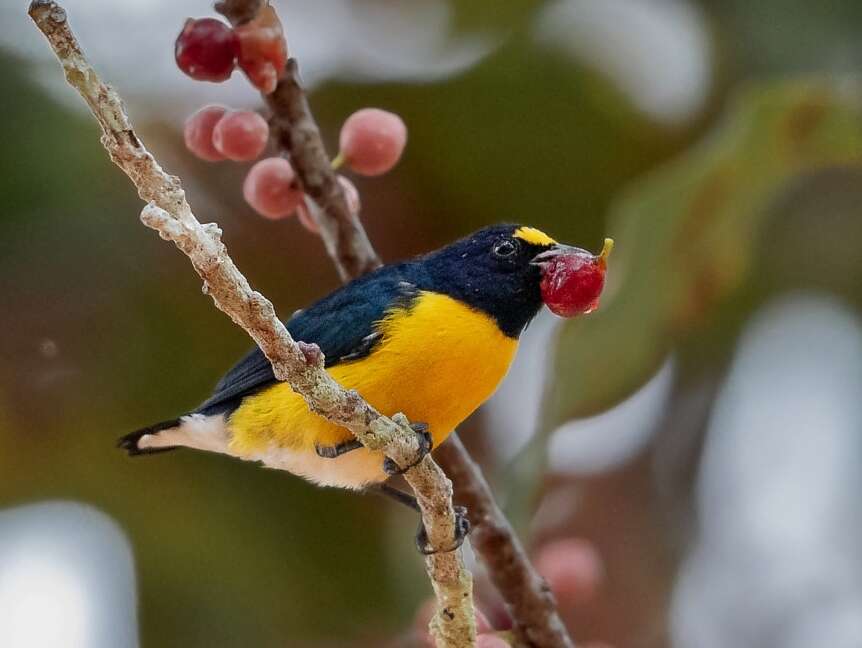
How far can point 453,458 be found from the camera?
2.36m

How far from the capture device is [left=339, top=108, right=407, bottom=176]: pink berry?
7.39ft

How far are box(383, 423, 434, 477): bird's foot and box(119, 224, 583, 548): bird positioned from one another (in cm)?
6

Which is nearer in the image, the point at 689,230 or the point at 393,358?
the point at 393,358

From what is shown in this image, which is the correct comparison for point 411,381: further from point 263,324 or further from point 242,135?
point 263,324

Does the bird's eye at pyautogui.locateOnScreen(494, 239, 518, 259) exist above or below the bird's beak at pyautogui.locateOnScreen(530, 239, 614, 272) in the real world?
above

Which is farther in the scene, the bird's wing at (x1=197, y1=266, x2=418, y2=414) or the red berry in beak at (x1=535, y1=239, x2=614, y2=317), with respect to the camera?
the bird's wing at (x1=197, y1=266, x2=418, y2=414)

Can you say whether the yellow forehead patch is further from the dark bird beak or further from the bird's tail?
the bird's tail

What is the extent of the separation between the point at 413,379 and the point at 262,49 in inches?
28.3

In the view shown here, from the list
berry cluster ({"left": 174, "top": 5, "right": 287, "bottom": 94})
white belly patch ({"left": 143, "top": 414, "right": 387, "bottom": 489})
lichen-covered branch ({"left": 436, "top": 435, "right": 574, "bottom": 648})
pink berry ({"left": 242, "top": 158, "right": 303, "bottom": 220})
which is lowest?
lichen-covered branch ({"left": 436, "top": 435, "right": 574, "bottom": 648})

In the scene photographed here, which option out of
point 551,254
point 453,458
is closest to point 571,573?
point 453,458

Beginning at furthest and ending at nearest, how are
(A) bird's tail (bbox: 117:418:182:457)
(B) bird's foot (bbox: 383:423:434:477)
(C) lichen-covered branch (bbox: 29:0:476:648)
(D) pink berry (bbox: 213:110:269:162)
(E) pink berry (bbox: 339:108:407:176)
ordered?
(A) bird's tail (bbox: 117:418:182:457)
(E) pink berry (bbox: 339:108:407:176)
(D) pink berry (bbox: 213:110:269:162)
(B) bird's foot (bbox: 383:423:434:477)
(C) lichen-covered branch (bbox: 29:0:476:648)

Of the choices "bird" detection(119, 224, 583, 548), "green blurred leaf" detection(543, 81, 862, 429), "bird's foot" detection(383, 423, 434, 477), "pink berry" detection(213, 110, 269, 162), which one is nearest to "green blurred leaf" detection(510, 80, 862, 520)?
"green blurred leaf" detection(543, 81, 862, 429)

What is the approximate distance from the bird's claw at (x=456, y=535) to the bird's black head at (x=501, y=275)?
0.49 m

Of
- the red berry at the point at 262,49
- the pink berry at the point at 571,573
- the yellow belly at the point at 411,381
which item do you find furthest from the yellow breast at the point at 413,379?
the red berry at the point at 262,49
